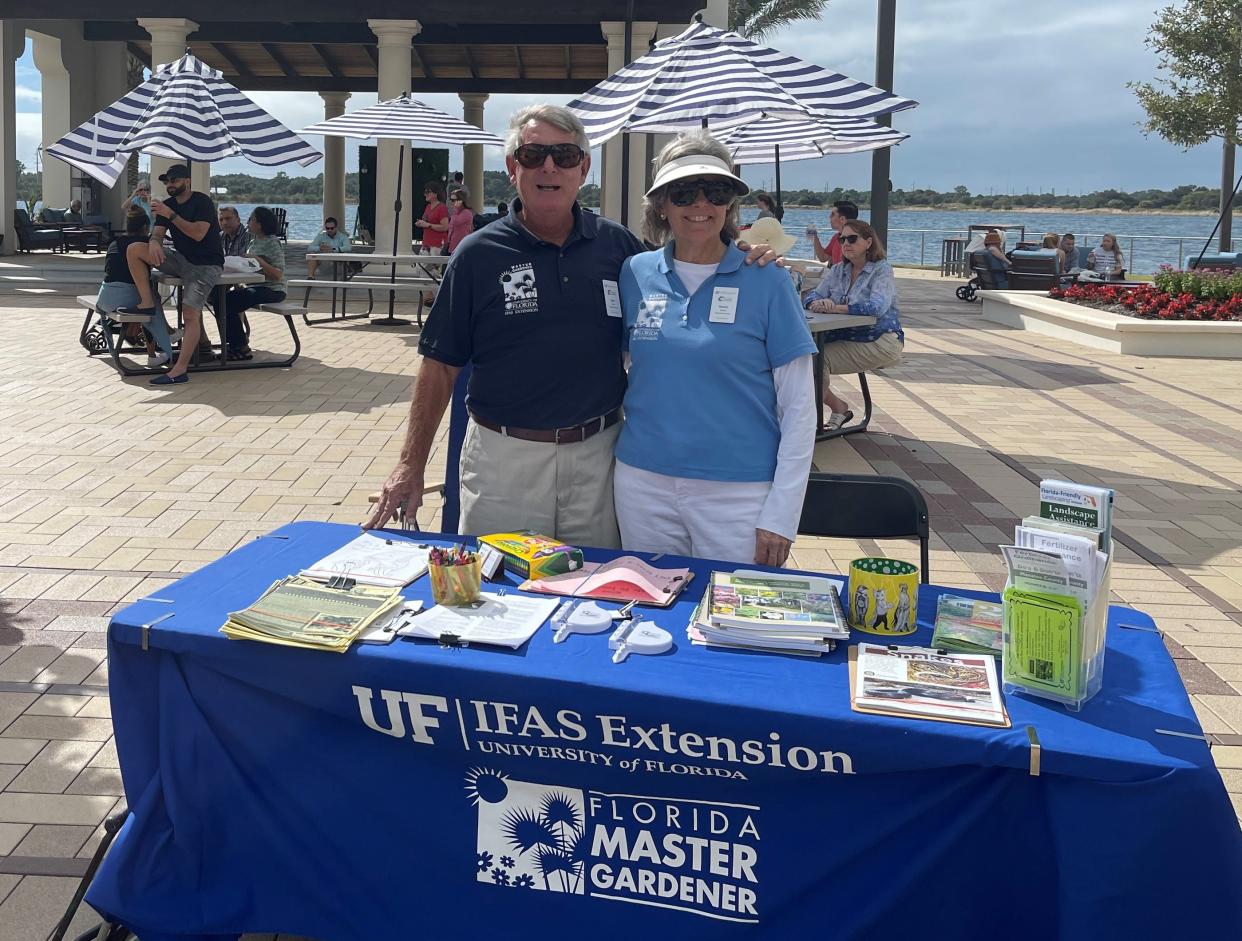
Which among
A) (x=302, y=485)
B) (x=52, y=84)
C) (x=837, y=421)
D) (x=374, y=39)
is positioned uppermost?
(x=374, y=39)

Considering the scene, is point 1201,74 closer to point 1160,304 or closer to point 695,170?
point 1160,304

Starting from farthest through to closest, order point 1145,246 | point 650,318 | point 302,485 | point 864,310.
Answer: point 1145,246, point 864,310, point 302,485, point 650,318

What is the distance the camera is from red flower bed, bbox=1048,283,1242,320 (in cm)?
1390

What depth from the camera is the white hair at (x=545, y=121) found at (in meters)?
3.04

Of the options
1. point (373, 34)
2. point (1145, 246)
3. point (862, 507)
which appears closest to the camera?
point (862, 507)

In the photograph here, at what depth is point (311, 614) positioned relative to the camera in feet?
8.40

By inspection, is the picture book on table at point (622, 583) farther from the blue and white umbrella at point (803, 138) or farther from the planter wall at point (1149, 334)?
the planter wall at point (1149, 334)

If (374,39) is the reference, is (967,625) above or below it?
below

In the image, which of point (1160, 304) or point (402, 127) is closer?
point (402, 127)

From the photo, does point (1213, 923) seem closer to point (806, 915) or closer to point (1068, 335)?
point (806, 915)

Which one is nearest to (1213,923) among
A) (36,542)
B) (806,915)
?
(806,915)

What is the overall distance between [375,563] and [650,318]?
2.90ft

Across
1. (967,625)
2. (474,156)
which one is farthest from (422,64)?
(967,625)

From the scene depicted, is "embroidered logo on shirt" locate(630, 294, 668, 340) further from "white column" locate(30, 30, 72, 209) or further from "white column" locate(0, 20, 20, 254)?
"white column" locate(30, 30, 72, 209)
